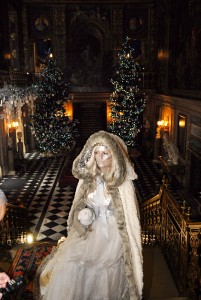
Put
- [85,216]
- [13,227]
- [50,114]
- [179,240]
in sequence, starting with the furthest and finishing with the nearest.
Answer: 1. [50,114]
2. [13,227]
3. [179,240]
4. [85,216]

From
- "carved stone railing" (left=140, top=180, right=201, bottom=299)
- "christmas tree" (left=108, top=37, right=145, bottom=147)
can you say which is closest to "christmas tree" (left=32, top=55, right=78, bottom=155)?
"christmas tree" (left=108, top=37, right=145, bottom=147)

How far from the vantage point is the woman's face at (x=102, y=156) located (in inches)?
146

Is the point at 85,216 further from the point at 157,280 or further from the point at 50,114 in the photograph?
the point at 50,114

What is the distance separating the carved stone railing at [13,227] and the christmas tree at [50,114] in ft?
31.2

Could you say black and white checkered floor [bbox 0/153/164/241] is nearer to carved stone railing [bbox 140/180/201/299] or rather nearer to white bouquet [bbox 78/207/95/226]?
carved stone railing [bbox 140/180/201/299]

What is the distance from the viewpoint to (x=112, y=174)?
147 inches

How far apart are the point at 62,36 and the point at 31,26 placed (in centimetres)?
214

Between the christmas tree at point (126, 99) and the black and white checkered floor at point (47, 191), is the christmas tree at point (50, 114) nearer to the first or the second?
the black and white checkered floor at point (47, 191)

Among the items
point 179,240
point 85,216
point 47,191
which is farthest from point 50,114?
point 85,216

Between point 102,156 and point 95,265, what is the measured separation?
4.47ft

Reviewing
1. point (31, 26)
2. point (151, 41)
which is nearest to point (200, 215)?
point (151, 41)

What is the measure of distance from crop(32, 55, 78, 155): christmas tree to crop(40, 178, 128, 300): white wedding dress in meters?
13.3

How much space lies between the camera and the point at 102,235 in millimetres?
3865

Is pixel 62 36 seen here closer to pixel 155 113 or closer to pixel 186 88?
pixel 155 113
